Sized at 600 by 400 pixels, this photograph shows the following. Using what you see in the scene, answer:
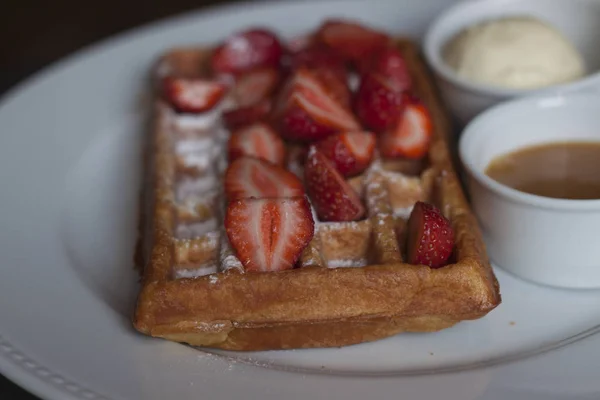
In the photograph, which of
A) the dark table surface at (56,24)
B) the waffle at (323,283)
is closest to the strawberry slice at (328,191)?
the waffle at (323,283)

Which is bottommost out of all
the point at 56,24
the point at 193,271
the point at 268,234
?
the point at 56,24

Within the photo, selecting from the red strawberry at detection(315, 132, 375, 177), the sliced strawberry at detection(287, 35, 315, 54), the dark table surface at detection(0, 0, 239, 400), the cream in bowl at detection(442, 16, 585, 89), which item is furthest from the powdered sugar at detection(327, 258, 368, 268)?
the dark table surface at detection(0, 0, 239, 400)

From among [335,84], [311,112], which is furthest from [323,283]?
[335,84]

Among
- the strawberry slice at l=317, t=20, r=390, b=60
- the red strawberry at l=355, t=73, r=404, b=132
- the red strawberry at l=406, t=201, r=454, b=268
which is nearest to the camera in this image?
the red strawberry at l=406, t=201, r=454, b=268

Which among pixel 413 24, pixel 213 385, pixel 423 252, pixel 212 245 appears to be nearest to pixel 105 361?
pixel 213 385

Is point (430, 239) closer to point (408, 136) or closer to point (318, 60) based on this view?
point (408, 136)

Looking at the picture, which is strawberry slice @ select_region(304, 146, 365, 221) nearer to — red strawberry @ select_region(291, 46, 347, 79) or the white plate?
the white plate
